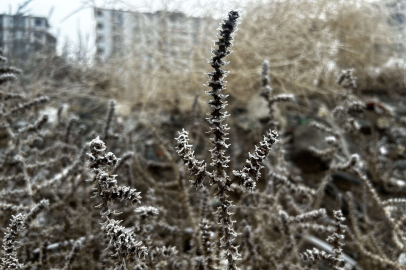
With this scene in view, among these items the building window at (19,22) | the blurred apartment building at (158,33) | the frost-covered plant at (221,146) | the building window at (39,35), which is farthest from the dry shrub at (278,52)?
the frost-covered plant at (221,146)

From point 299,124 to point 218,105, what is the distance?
1.78 meters

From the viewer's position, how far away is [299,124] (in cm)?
202

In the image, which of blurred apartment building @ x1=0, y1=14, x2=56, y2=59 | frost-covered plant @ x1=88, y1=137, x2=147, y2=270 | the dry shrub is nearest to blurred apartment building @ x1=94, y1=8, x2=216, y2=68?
the dry shrub

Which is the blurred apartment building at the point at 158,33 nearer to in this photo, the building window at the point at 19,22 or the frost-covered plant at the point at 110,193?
the building window at the point at 19,22

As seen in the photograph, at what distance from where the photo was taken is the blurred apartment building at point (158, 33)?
184 centimetres

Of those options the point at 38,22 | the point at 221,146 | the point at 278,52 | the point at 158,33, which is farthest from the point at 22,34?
the point at 221,146

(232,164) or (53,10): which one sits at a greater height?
(53,10)

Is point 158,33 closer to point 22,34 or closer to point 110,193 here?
point 22,34

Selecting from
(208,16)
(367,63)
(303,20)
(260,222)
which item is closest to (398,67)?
(367,63)

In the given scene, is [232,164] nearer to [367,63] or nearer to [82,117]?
[82,117]

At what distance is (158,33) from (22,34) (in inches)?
31.3

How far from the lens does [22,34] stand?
5.47ft

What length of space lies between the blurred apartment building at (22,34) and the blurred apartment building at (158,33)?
1.03 ft

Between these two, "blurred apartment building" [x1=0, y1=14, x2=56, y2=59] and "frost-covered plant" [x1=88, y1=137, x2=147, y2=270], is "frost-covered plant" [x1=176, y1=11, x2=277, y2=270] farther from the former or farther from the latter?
"blurred apartment building" [x1=0, y1=14, x2=56, y2=59]
